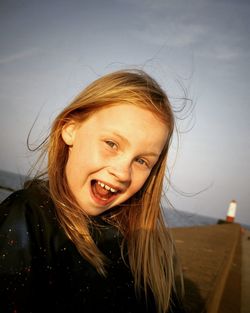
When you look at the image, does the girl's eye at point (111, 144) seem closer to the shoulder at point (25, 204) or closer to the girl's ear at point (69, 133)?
the girl's ear at point (69, 133)

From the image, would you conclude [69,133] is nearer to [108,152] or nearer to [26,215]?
[108,152]

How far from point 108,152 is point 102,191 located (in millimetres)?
299

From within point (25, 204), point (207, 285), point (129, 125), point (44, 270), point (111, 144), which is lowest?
point (207, 285)

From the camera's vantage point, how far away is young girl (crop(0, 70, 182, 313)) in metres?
1.40

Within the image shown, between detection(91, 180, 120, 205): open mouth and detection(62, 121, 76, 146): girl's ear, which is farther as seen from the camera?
detection(62, 121, 76, 146): girl's ear

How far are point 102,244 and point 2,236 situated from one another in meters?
0.79

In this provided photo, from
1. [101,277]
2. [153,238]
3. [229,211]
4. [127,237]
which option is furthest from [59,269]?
[229,211]

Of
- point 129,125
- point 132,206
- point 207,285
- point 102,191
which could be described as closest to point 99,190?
point 102,191

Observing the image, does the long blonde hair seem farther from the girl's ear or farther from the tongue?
the tongue

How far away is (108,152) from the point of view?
1.89m

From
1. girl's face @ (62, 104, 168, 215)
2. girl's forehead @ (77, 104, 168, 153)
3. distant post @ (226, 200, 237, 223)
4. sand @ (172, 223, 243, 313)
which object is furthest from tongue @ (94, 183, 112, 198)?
distant post @ (226, 200, 237, 223)

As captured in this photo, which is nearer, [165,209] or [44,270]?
[44,270]

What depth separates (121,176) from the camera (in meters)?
1.91

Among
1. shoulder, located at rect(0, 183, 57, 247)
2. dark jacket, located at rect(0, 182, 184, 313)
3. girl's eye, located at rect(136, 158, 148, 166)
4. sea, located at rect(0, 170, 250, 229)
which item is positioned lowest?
sea, located at rect(0, 170, 250, 229)
